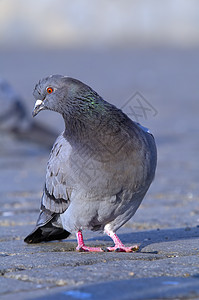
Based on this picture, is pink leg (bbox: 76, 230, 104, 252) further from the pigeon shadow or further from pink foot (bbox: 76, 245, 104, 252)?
the pigeon shadow

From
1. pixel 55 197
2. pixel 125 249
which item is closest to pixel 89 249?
pixel 125 249

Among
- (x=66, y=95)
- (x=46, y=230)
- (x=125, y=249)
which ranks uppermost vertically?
(x=66, y=95)

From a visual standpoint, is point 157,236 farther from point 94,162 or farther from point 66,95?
point 66,95

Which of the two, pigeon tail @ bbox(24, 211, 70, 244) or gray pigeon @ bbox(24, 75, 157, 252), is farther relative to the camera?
pigeon tail @ bbox(24, 211, 70, 244)

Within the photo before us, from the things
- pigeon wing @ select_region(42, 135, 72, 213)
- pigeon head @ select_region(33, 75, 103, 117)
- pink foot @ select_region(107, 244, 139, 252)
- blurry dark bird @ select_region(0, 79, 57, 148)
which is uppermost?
blurry dark bird @ select_region(0, 79, 57, 148)

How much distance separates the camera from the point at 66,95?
4.32m

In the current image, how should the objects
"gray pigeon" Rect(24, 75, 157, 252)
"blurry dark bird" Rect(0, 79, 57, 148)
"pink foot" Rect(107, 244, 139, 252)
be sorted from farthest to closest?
"blurry dark bird" Rect(0, 79, 57, 148) → "pink foot" Rect(107, 244, 139, 252) → "gray pigeon" Rect(24, 75, 157, 252)

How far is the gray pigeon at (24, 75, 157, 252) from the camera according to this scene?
4012 mm

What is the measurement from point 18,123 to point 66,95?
7706 mm

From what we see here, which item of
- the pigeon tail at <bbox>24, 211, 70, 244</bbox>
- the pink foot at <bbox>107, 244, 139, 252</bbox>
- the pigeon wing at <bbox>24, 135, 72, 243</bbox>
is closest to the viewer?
the pink foot at <bbox>107, 244, 139, 252</bbox>

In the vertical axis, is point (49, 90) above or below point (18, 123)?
below

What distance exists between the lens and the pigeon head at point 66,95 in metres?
4.22

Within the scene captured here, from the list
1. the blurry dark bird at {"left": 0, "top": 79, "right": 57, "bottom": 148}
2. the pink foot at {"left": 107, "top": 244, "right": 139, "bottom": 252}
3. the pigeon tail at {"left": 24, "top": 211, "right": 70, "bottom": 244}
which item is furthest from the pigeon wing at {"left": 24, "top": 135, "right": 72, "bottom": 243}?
the blurry dark bird at {"left": 0, "top": 79, "right": 57, "bottom": 148}

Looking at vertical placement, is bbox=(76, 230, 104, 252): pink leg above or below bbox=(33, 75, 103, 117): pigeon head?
below
